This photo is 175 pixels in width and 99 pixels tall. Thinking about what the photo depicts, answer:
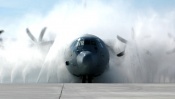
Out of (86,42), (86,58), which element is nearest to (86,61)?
(86,58)

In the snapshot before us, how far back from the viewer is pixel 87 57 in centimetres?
2953

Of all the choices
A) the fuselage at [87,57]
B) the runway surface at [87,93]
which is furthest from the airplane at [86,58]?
the runway surface at [87,93]

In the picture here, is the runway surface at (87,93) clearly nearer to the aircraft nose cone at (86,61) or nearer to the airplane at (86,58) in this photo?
the aircraft nose cone at (86,61)

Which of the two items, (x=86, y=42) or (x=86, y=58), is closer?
(x=86, y=58)

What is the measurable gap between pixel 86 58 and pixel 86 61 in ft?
0.71

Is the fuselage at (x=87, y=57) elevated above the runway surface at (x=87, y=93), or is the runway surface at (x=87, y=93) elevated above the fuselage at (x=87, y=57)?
the runway surface at (x=87, y=93)

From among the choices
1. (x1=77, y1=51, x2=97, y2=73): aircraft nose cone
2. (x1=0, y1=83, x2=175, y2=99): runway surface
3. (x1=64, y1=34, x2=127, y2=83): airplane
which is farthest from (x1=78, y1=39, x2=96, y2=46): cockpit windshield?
(x1=0, y1=83, x2=175, y2=99): runway surface

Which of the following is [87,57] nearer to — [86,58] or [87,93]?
[86,58]

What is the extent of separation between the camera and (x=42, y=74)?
36.4 meters

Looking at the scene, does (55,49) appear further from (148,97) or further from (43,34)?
(148,97)

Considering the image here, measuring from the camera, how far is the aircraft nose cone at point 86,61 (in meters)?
29.6

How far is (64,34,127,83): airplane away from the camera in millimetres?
29922

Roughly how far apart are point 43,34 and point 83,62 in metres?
12.4

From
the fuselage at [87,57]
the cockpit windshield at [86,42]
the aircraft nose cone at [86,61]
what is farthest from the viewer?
the cockpit windshield at [86,42]
